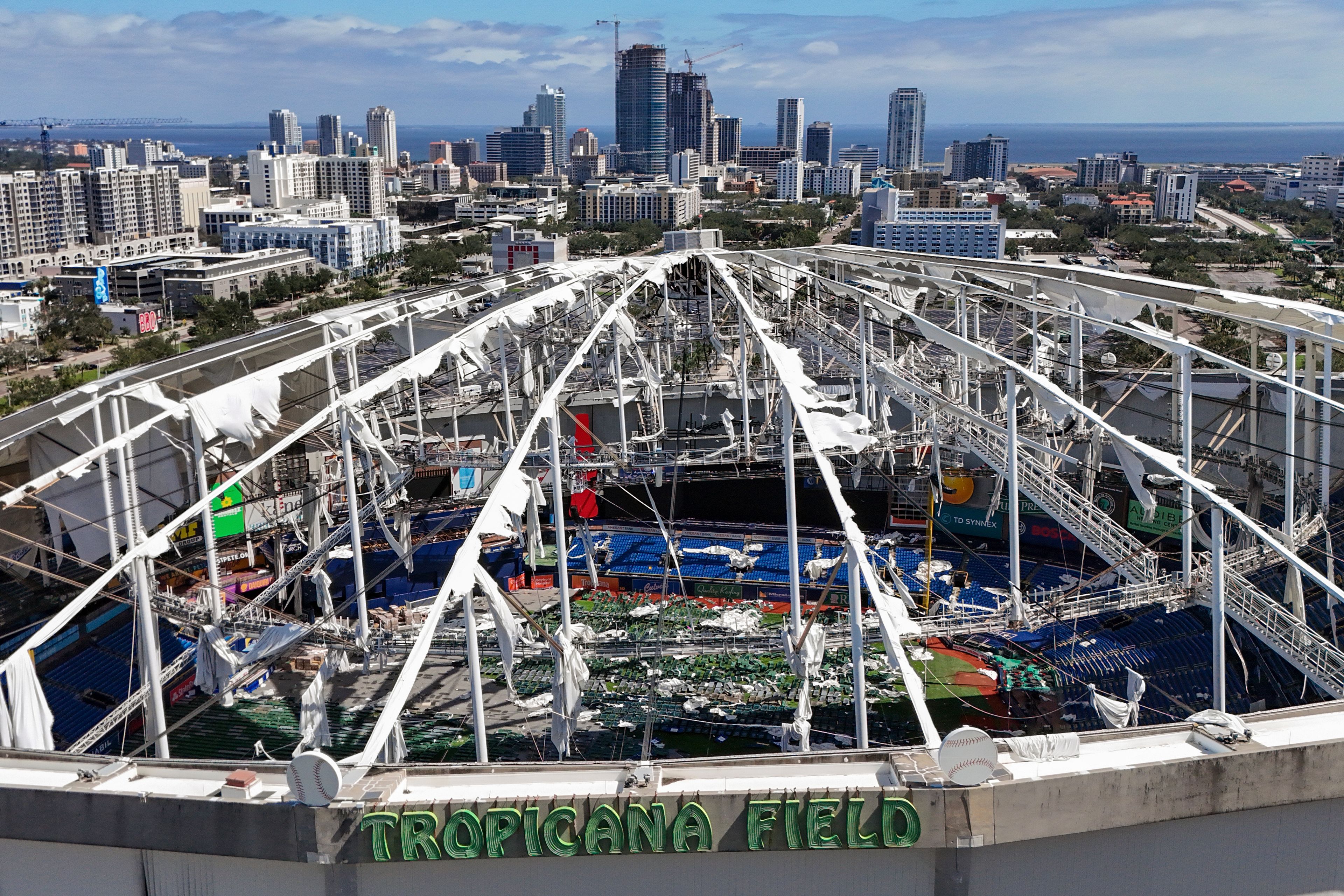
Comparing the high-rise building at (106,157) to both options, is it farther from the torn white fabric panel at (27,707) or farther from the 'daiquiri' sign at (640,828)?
the 'daiquiri' sign at (640,828)

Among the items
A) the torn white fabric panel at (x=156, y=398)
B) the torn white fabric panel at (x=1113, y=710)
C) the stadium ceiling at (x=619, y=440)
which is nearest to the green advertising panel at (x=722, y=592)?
the stadium ceiling at (x=619, y=440)

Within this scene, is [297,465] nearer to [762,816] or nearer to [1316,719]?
[762,816]

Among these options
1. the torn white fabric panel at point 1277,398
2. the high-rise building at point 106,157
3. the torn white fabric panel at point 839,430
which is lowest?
the torn white fabric panel at point 1277,398

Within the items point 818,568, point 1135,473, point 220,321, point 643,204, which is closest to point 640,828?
point 1135,473

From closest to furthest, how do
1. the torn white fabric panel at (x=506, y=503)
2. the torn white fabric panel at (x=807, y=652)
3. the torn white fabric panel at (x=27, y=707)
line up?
the torn white fabric panel at (x=27, y=707), the torn white fabric panel at (x=506, y=503), the torn white fabric panel at (x=807, y=652)

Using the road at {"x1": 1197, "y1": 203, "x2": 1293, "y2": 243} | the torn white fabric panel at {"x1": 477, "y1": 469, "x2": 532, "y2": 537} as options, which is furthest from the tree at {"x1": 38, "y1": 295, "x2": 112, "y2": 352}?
the road at {"x1": 1197, "y1": 203, "x2": 1293, "y2": 243}

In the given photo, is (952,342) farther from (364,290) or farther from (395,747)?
(364,290)

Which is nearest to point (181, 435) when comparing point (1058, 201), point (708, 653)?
point (708, 653)
